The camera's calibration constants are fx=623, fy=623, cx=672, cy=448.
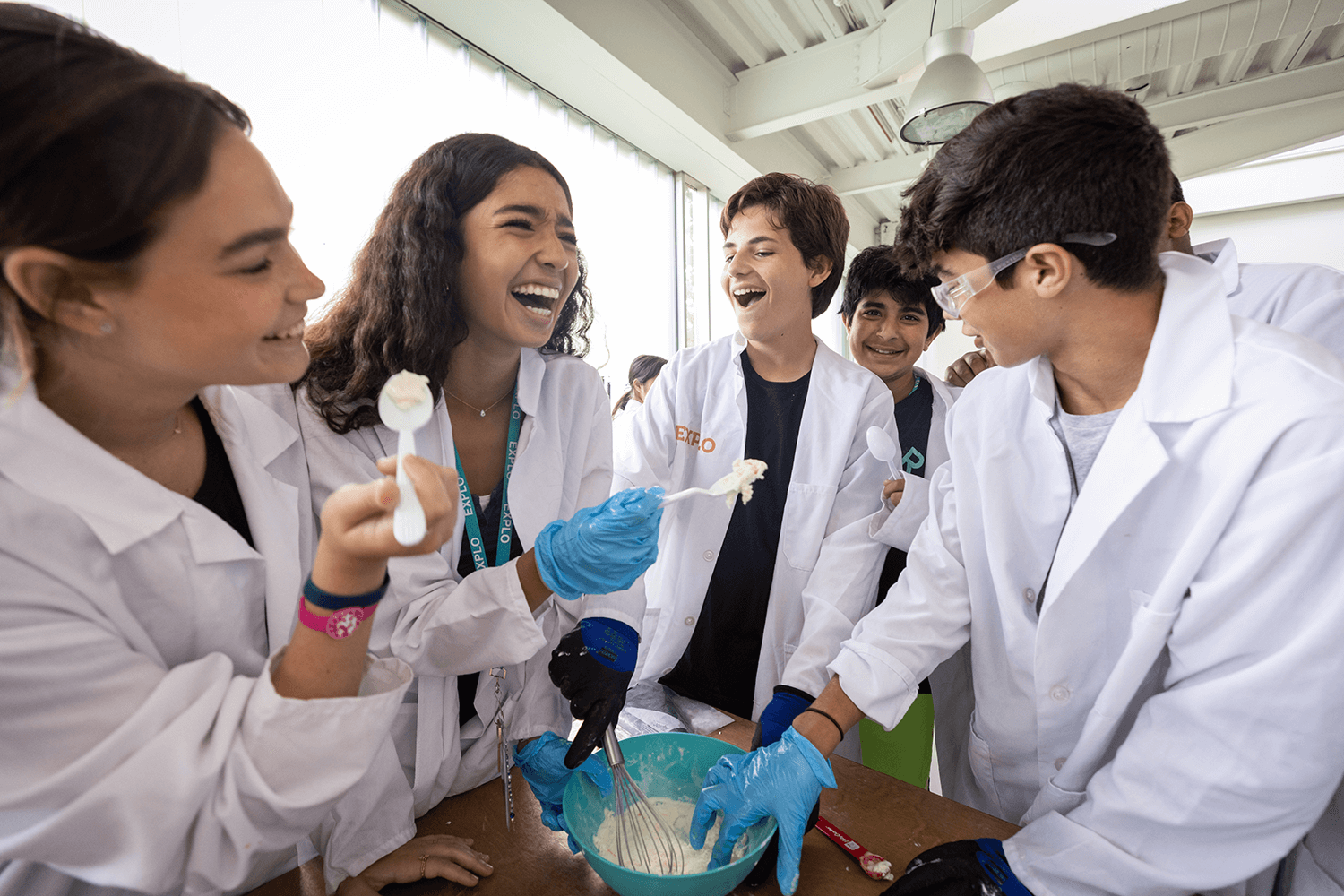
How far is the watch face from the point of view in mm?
778

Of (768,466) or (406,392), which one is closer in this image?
(406,392)

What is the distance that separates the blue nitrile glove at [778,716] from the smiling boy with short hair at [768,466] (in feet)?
1.15

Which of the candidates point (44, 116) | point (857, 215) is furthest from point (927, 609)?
point (857, 215)

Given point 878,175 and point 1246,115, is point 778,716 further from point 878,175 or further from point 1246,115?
point 1246,115

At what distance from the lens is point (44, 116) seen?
25.5 inches

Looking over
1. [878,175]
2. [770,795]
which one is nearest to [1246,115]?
[878,175]

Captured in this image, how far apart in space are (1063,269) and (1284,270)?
1.14 meters

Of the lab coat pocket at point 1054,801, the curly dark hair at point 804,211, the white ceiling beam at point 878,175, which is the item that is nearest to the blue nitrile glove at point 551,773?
the lab coat pocket at point 1054,801

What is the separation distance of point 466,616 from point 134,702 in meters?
0.48

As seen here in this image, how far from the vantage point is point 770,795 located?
3.27 ft

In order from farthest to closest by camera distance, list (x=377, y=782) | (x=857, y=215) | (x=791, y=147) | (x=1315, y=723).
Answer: (x=857, y=215) < (x=791, y=147) < (x=377, y=782) < (x=1315, y=723)

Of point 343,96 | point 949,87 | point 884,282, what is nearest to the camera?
point 884,282

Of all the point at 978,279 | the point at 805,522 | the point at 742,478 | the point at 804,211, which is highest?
the point at 804,211

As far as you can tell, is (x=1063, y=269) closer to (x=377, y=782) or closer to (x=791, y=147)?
(x=377, y=782)
